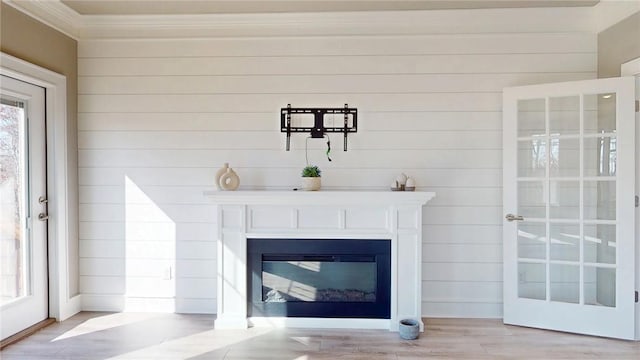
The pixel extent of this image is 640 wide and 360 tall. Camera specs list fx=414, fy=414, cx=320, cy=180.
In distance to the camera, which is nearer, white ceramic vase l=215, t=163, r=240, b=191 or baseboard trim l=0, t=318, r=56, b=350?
baseboard trim l=0, t=318, r=56, b=350

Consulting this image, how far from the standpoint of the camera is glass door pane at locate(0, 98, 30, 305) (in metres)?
3.16

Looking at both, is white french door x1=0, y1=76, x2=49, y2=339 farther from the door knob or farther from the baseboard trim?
the door knob

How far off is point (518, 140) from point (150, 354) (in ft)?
11.0

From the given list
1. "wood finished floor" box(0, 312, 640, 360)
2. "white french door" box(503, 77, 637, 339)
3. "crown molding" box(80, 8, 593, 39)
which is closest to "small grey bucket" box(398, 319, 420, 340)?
"wood finished floor" box(0, 312, 640, 360)

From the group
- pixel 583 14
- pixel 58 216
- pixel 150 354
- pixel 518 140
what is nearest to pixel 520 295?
pixel 518 140

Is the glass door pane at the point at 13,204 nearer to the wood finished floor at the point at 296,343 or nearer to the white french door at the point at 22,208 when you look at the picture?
the white french door at the point at 22,208

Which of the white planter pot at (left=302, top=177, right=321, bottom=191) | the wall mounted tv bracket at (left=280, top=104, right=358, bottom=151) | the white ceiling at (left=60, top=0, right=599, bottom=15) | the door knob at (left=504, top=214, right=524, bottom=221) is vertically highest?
the white ceiling at (left=60, top=0, right=599, bottom=15)

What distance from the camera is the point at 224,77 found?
3.77 m

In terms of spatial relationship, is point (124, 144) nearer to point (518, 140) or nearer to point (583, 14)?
point (518, 140)

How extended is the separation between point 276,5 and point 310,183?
1527mm

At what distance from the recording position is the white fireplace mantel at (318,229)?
11.0 feet

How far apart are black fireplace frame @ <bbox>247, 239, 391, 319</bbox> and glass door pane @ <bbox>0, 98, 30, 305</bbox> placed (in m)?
1.81

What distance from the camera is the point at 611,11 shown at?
3.38 meters

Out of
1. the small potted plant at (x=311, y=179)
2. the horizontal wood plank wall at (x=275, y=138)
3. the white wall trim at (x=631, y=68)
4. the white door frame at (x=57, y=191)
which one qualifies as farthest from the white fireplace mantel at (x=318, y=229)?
the white wall trim at (x=631, y=68)
